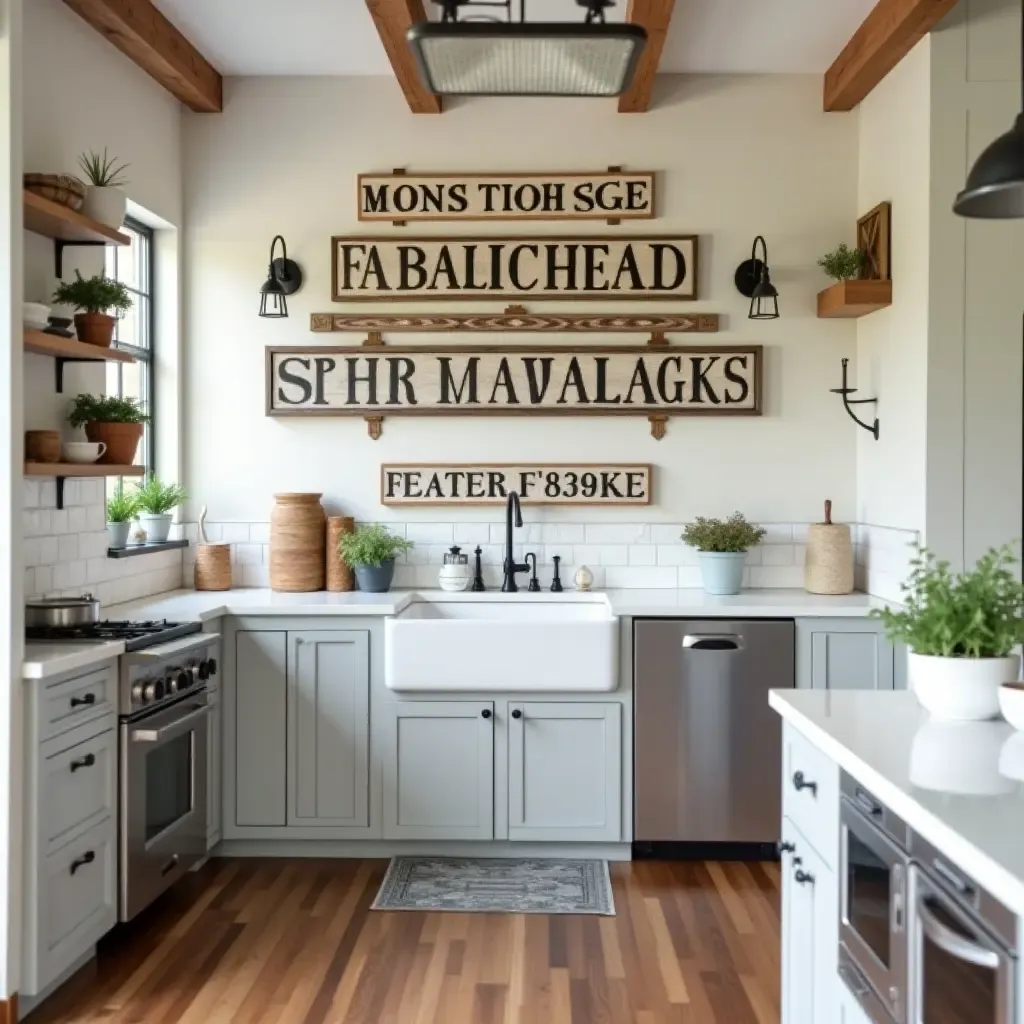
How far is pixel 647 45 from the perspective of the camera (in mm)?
4145

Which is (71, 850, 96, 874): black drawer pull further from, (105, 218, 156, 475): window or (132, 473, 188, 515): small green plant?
(105, 218, 156, 475): window

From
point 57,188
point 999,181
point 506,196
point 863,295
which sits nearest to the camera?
point 999,181

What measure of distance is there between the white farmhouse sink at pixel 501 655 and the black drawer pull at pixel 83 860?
50.3 inches

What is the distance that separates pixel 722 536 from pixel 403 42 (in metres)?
2.28

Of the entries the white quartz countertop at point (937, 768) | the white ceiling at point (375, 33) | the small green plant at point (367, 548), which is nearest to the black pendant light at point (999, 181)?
the white quartz countertop at point (937, 768)

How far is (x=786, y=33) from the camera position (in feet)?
14.6

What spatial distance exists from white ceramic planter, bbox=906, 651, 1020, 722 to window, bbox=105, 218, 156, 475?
3385 millimetres

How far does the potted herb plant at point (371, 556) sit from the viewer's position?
4.63 metres

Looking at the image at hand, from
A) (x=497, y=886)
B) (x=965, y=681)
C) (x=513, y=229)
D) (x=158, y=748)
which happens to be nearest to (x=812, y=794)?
(x=965, y=681)

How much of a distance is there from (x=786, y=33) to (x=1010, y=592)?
2973 millimetres

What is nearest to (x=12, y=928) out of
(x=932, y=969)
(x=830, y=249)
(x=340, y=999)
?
(x=340, y=999)

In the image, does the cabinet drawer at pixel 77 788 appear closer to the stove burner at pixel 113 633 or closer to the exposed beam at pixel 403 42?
the stove burner at pixel 113 633

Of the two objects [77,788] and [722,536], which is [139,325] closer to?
[77,788]

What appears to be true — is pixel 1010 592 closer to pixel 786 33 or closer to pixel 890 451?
pixel 890 451
